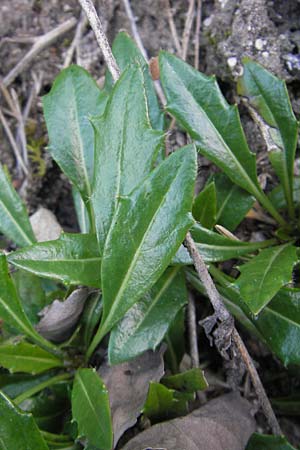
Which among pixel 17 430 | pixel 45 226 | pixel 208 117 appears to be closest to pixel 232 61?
pixel 208 117

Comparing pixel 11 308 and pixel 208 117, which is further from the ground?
pixel 208 117

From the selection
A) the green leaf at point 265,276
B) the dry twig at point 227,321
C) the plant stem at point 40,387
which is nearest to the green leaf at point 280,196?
the green leaf at point 265,276

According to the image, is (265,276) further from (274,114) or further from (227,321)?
(274,114)

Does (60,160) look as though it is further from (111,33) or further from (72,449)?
(72,449)

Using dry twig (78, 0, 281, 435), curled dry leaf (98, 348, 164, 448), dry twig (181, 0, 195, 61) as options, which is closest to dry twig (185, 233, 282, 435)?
dry twig (78, 0, 281, 435)

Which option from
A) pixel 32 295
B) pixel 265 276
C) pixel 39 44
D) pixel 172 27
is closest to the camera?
pixel 265 276

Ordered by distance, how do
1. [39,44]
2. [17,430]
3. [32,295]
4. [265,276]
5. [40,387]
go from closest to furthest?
[17,430]
[265,276]
[40,387]
[32,295]
[39,44]

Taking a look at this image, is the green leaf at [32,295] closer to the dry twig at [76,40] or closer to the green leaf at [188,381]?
the green leaf at [188,381]
